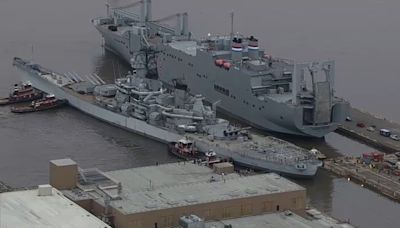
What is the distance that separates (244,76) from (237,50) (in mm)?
1721

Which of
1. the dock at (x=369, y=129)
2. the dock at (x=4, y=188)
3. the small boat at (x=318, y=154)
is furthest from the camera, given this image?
the dock at (x=369, y=129)

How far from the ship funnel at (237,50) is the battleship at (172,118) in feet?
6.95

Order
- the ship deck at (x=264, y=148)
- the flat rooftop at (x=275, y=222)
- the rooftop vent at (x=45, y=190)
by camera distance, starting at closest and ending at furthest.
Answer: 1. the flat rooftop at (x=275, y=222)
2. the rooftop vent at (x=45, y=190)
3. the ship deck at (x=264, y=148)

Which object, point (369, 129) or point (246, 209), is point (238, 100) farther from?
point (246, 209)

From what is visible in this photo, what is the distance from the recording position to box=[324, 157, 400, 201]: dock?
28.1 meters

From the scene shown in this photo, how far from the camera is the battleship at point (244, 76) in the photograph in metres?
32.8

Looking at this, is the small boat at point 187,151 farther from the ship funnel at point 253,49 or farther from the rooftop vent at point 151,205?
the rooftop vent at point 151,205

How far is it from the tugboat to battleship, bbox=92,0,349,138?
3521mm

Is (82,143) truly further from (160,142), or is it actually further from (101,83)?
(101,83)

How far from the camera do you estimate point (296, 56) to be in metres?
42.8

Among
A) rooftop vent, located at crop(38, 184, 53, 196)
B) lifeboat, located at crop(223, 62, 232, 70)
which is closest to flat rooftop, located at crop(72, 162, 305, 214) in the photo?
rooftop vent, located at crop(38, 184, 53, 196)

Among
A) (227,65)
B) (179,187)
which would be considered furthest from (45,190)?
(227,65)

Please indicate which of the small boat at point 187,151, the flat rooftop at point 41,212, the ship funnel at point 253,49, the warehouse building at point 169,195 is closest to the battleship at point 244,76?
the ship funnel at point 253,49

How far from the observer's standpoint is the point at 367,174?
29.1 metres
